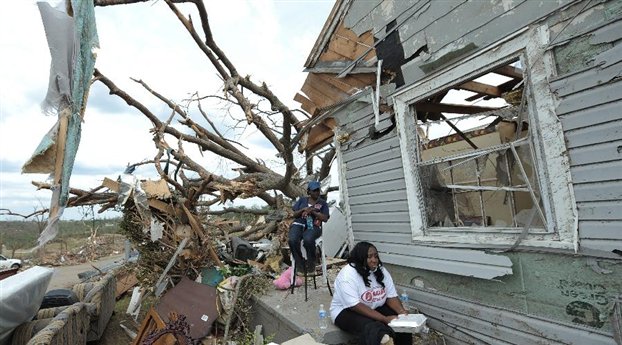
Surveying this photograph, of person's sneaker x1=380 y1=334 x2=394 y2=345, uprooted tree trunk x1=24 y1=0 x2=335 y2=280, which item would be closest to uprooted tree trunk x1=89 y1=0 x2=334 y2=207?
uprooted tree trunk x1=24 y1=0 x2=335 y2=280

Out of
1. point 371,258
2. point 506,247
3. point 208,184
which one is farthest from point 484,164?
point 208,184

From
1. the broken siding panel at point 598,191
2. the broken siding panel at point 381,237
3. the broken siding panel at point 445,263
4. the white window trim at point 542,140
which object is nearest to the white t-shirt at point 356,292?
the broken siding panel at point 445,263

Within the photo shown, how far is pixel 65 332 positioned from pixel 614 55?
6643 millimetres

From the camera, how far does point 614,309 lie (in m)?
2.31

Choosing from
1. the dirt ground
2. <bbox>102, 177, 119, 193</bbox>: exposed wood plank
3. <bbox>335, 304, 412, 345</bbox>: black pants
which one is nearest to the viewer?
<bbox>335, 304, 412, 345</bbox>: black pants

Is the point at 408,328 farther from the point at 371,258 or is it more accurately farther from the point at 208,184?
the point at 208,184

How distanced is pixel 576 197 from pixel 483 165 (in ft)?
10.1

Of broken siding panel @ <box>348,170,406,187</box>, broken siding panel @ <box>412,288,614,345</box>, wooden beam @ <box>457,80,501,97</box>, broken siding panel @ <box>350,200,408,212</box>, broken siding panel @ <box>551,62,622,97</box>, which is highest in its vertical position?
wooden beam @ <box>457,80,501,97</box>

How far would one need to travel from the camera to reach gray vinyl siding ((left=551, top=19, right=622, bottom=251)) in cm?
230

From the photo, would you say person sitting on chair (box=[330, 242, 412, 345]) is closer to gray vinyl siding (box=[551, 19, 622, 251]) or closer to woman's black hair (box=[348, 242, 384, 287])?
woman's black hair (box=[348, 242, 384, 287])

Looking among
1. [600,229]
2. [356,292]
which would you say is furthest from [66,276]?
[600,229]

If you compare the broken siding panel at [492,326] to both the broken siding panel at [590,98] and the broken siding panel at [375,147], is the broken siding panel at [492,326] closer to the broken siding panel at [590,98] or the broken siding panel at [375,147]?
the broken siding panel at [590,98]

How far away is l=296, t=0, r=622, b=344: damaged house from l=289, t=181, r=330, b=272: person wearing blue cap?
0.58 metres

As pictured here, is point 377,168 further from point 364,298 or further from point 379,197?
point 364,298
